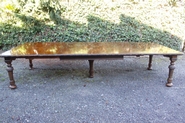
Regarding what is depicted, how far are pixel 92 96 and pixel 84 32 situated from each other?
289cm

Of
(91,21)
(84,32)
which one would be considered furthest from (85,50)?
Answer: (91,21)

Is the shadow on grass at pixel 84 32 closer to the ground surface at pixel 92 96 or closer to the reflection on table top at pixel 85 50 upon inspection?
the ground surface at pixel 92 96

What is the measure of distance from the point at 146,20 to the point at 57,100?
13.8 ft

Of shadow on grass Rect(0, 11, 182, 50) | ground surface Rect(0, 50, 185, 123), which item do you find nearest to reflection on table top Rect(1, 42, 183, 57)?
ground surface Rect(0, 50, 185, 123)

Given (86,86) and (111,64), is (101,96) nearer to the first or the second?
(86,86)

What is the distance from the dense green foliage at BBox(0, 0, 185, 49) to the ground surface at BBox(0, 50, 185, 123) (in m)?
1.40

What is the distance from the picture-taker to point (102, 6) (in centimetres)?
518

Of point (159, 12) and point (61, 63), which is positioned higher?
point (159, 12)

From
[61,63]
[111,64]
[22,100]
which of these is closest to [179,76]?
[111,64]

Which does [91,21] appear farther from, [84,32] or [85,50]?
[85,50]

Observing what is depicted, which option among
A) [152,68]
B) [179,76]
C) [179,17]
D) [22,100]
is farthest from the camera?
[179,17]

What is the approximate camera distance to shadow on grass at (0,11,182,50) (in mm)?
4918

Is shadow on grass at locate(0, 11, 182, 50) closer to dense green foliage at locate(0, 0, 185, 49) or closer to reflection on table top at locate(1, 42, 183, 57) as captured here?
dense green foliage at locate(0, 0, 185, 49)

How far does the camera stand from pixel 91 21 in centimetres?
513
